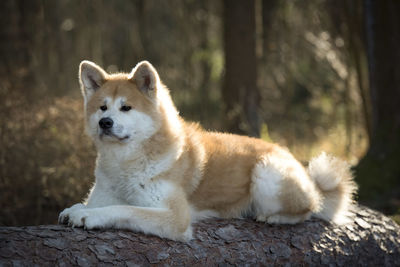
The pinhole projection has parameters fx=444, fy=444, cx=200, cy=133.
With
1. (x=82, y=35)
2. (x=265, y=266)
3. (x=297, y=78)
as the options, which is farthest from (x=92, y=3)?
(x=265, y=266)

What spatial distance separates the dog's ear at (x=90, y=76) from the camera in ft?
Result: 13.3

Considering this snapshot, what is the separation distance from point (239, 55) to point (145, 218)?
583cm

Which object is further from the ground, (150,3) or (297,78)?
(150,3)

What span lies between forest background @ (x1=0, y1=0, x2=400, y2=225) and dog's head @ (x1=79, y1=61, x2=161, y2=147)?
162 cm

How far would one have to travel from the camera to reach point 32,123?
18.6 ft

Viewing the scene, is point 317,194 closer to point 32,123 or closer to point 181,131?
point 181,131

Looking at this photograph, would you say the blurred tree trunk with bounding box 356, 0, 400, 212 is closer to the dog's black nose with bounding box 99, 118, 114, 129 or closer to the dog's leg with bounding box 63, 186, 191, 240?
the dog's leg with bounding box 63, 186, 191, 240

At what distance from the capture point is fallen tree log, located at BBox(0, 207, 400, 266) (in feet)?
10.0

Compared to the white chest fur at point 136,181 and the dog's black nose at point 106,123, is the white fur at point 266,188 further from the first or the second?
the dog's black nose at point 106,123

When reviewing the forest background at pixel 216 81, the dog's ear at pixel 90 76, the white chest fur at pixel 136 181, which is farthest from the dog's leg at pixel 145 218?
the forest background at pixel 216 81

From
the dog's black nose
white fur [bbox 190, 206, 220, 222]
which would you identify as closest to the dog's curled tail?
white fur [bbox 190, 206, 220, 222]

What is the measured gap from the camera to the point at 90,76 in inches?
161

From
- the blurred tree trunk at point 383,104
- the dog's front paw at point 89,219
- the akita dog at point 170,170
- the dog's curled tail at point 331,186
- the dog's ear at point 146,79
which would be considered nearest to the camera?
the dog's front paw at point 89,219

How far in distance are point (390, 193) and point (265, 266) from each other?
3668 millimetres
